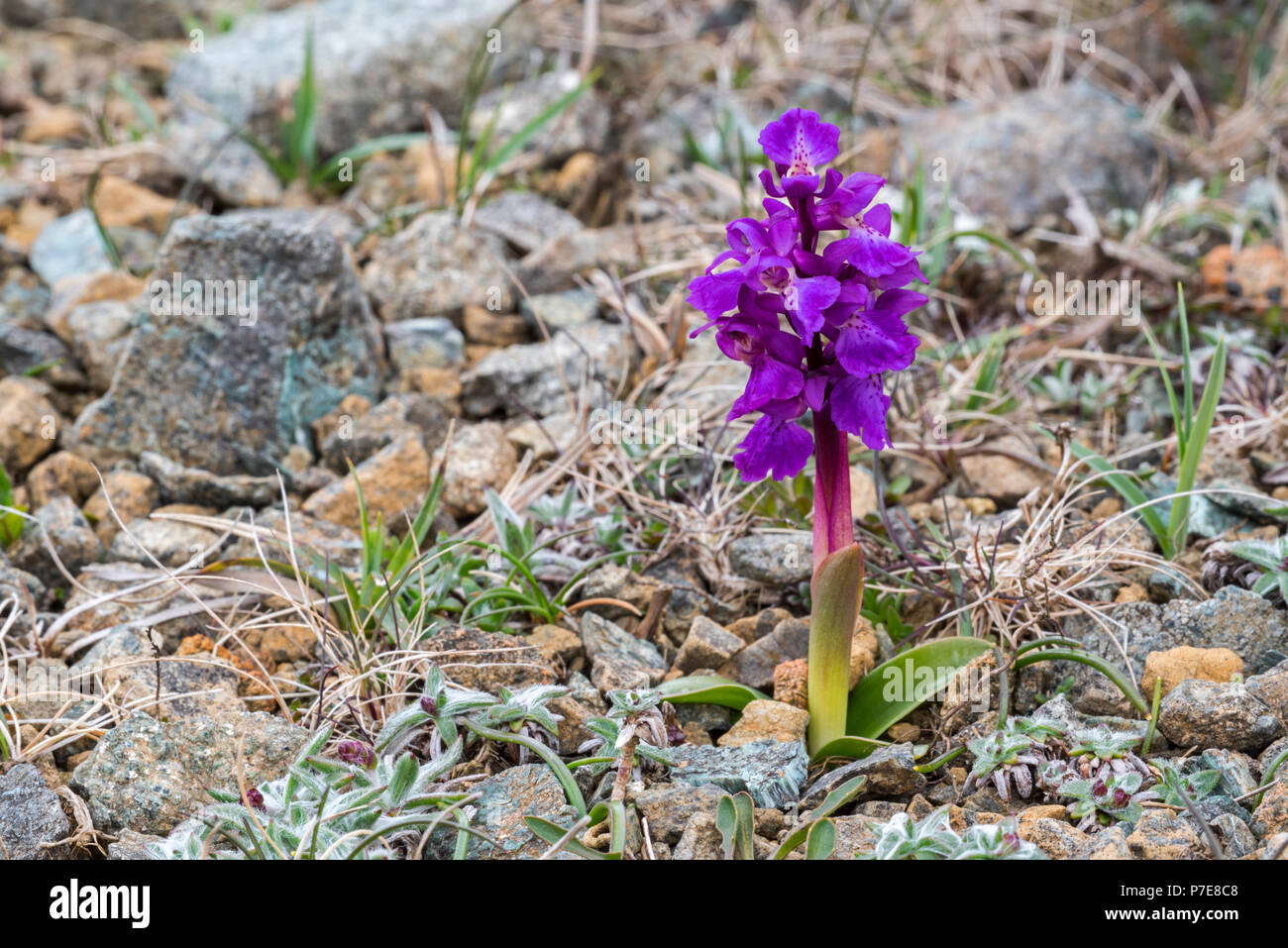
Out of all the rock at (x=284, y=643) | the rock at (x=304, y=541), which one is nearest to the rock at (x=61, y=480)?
the rock at (x=304, y=541)

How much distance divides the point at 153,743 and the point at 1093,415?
9.19 feet

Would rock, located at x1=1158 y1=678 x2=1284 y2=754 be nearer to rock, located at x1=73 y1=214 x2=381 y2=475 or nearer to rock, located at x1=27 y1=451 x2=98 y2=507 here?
rock, located at x1=73 y1=214 x2=381 y2=475

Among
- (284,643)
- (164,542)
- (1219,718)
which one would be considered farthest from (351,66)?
(1219,718)

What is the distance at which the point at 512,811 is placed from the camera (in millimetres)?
2098

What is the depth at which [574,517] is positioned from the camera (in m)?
3.09

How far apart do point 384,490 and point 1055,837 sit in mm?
1976

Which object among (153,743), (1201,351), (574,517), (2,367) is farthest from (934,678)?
(2,367)

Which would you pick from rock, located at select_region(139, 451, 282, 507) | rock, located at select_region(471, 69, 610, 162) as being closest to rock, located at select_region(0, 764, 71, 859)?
rock, located at select_region(139, 451, 282, 507)

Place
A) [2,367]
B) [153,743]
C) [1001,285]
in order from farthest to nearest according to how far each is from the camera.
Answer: [1001,285], [2,367], [153,743]

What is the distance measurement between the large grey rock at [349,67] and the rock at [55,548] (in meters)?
2.51

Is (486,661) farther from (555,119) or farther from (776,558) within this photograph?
(555,119)

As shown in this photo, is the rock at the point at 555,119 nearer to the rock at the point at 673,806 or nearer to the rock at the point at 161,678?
the rock at the point at 161,678

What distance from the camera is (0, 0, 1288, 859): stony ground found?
2.26 m

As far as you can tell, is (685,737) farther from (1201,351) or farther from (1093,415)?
(1201,351)
